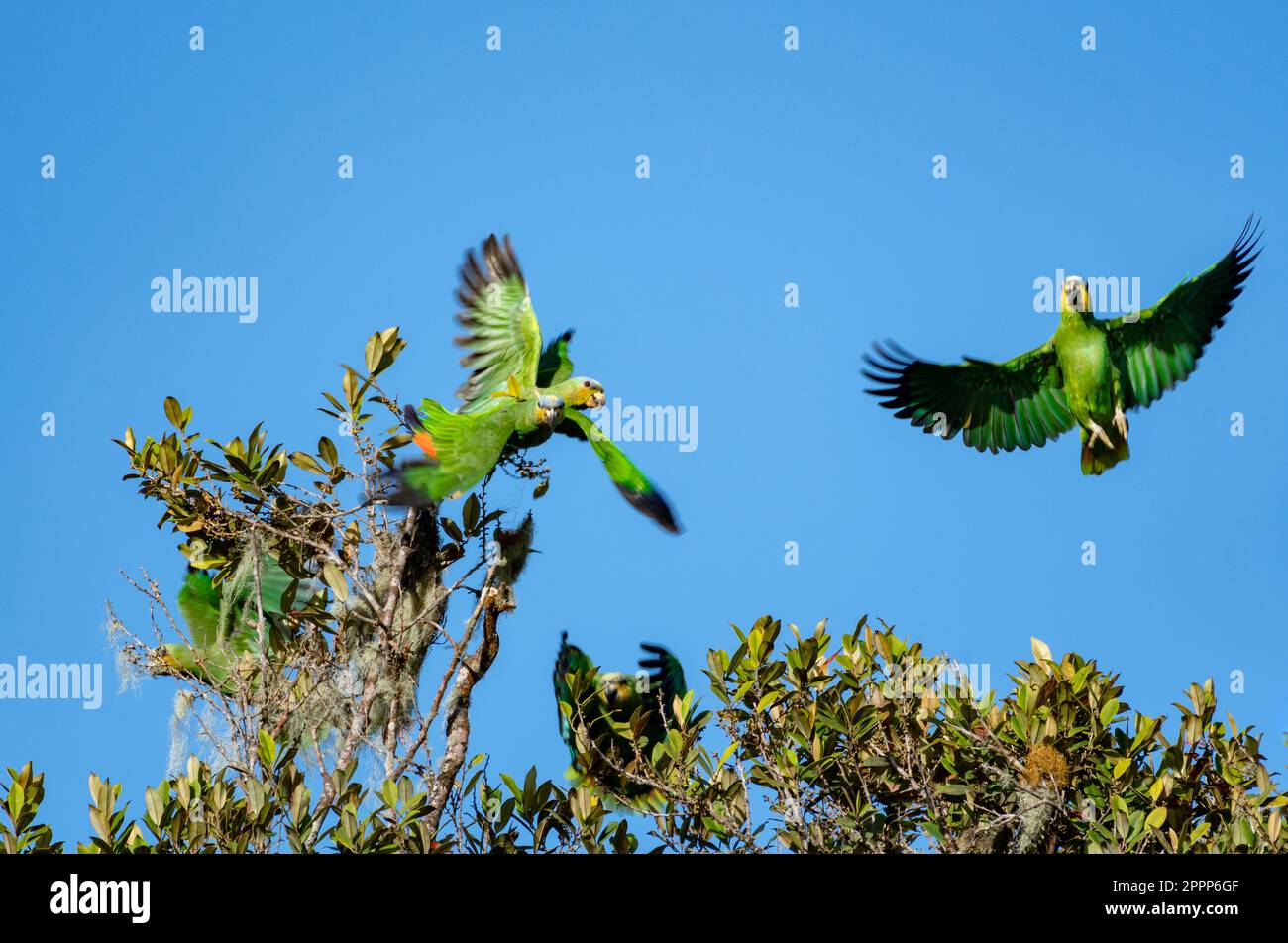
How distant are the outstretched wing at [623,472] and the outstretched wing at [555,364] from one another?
0.71 m

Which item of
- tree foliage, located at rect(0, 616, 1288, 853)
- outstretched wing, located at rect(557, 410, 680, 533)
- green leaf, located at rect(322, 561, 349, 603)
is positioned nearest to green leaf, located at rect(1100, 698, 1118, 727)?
tree foliage, located at rect(0, 616, 1288, 853)

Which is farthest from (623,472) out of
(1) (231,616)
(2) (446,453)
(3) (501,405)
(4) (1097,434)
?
(4) (1097,434)

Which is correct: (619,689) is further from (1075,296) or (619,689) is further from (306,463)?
(1075,296)

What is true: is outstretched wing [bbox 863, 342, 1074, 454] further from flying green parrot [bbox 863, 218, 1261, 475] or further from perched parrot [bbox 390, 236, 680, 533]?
perched parrot [bbox 390, 236, 680, 533]

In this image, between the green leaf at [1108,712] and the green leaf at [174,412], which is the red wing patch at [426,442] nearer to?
the green leaf at [174,412]

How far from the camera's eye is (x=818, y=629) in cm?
625

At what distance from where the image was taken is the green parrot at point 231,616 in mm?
6828

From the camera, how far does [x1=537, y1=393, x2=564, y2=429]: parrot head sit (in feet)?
25.1

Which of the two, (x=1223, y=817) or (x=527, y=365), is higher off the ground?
(x=527, y=365)

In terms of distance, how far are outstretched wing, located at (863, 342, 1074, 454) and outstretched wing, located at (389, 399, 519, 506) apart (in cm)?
330
